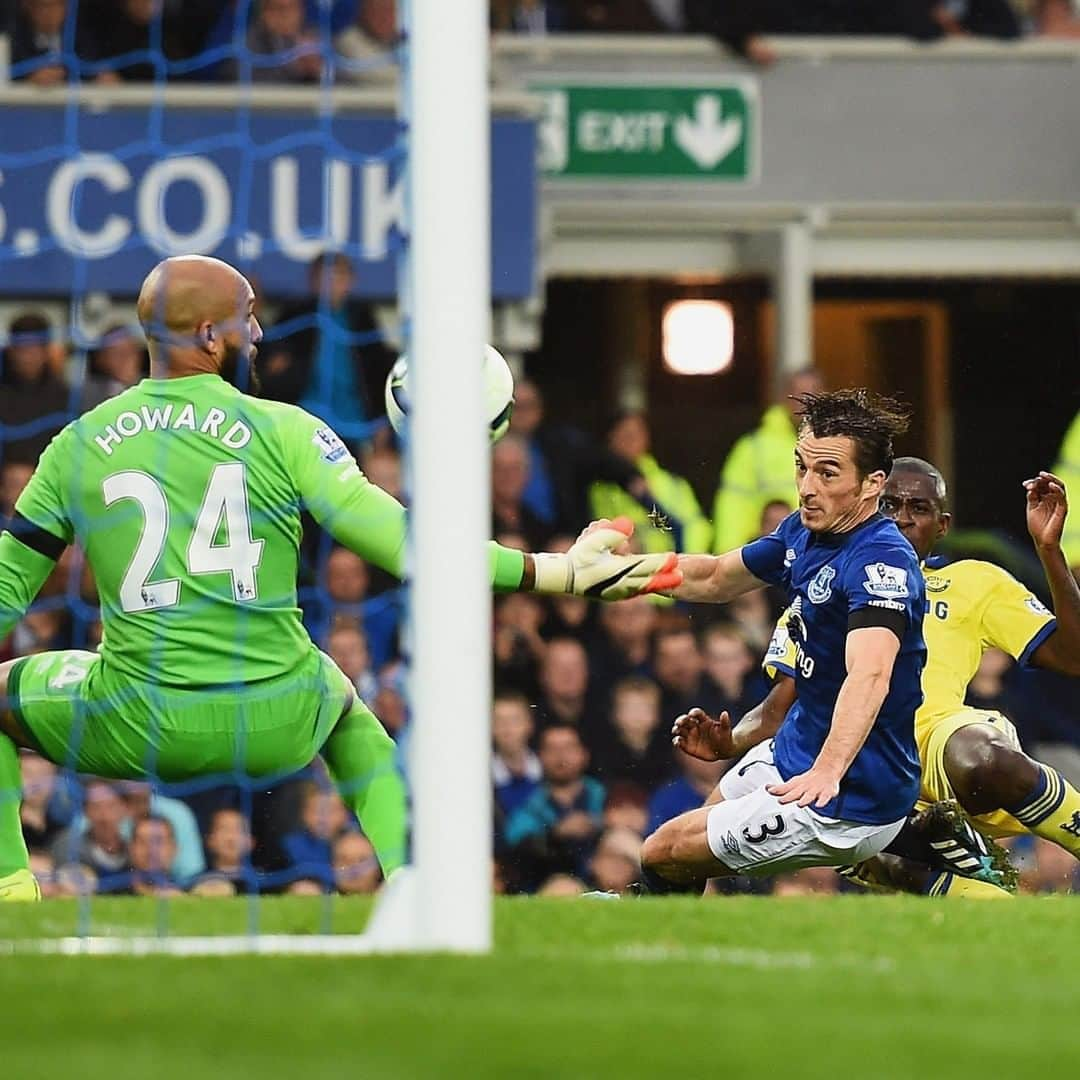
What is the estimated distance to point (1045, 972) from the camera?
550 centimetres

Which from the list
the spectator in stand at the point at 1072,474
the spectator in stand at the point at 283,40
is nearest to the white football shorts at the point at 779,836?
the spectator in stand at the point at 1072,474

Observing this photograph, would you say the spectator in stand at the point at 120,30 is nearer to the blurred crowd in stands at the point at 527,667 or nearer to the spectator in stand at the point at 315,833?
the blurred crowd in stands at the point at 527,667

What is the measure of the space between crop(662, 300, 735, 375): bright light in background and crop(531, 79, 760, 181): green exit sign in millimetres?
749

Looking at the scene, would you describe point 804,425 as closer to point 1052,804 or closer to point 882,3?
point 1052,804

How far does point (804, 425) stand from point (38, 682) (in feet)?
7.61

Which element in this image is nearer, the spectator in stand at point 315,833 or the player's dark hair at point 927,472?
the player's dark hair at point 927,472

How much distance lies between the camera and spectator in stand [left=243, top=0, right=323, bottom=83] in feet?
42.0

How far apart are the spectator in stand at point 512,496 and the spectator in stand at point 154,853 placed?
2.02 meters

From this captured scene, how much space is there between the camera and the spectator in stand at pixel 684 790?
34.7 ft

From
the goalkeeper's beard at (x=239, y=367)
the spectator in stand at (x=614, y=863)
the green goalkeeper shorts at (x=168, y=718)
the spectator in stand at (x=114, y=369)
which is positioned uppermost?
the spectator in stand at (x=114, y=369)

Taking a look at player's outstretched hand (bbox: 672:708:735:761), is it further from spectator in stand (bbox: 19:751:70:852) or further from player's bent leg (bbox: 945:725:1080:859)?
spectator in stand (bbox: 19:751:70:852)

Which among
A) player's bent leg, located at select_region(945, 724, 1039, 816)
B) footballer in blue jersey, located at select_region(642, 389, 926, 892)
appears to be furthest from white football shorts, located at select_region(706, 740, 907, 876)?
player's bent leg, located at select_region(945, 724, 1039, 816)

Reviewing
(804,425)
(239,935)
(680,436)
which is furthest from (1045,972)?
(680,436)

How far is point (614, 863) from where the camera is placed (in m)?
10.5
